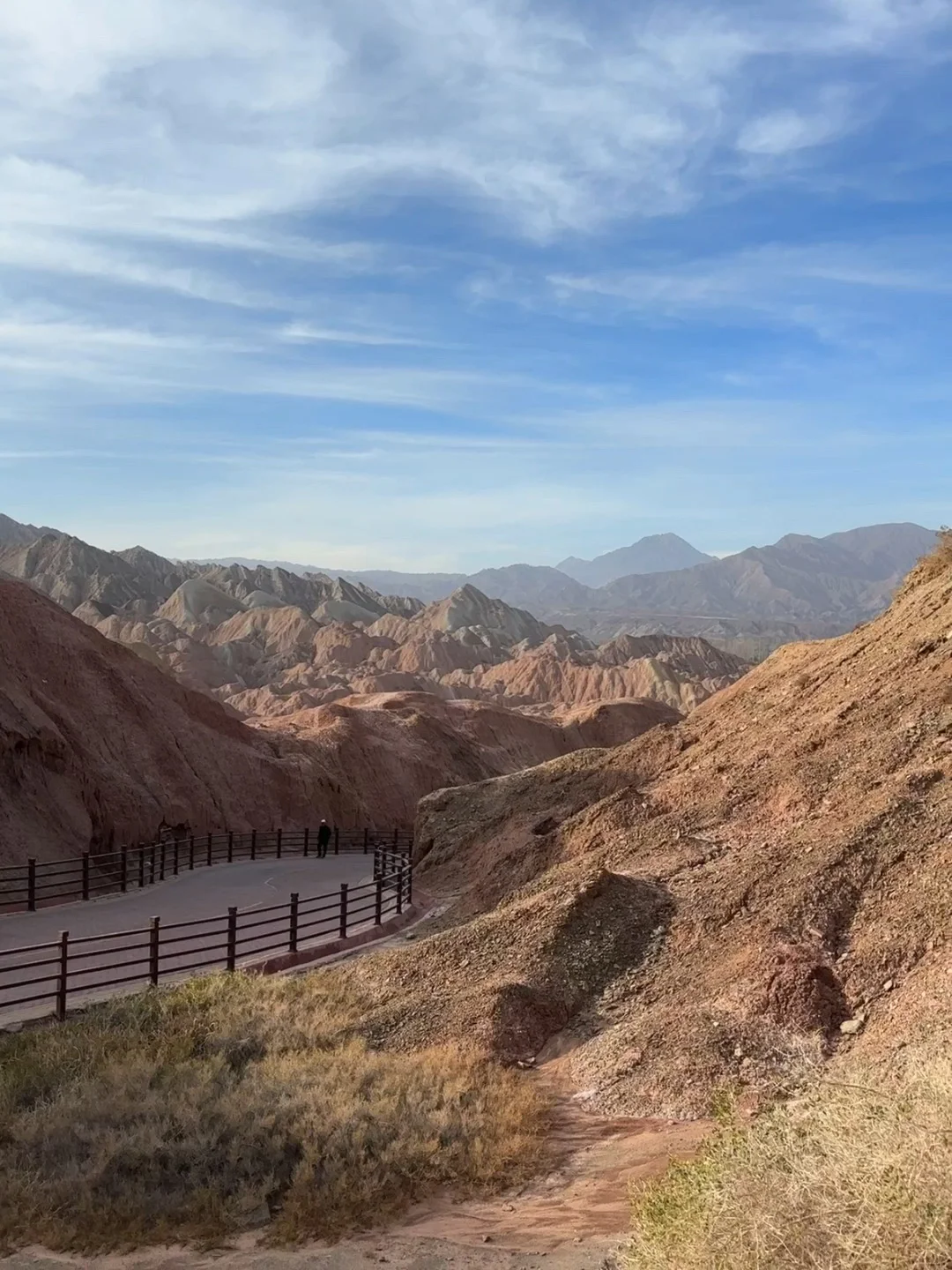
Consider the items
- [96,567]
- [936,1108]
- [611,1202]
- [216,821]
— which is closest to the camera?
[936,1108]

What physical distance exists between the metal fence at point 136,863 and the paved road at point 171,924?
0.48 m

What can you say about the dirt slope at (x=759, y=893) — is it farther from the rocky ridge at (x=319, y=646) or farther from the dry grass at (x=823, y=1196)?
the rocky ridge at (x=319, y=646)

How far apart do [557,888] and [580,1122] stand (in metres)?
4.73

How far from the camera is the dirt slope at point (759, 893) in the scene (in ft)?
33.0

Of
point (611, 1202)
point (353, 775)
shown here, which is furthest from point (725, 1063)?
point (353, 775)

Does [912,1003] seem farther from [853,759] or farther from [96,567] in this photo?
[96,567]

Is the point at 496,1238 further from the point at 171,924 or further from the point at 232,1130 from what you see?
the point at 171,924

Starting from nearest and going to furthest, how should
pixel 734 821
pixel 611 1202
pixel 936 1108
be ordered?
pixel 936 1108 < pixel 611 1202 < pixel 734 821

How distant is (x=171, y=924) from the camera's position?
16047 mm

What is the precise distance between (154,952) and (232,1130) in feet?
15.9

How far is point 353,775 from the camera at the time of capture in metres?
48.4

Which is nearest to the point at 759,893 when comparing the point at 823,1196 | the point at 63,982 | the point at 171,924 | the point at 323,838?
the point at 823,1196

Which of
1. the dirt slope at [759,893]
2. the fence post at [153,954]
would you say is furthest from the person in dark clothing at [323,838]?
the fence post at [153,954]

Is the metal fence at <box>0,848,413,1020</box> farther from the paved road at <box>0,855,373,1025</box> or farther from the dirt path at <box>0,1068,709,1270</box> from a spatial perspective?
the dirt path at <box>0,1068,709,1270</box>
